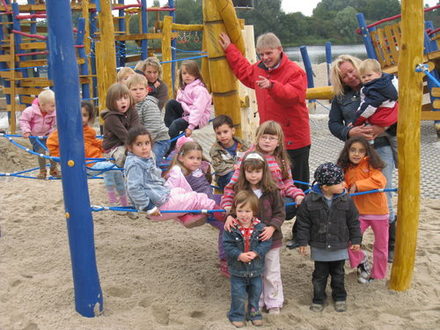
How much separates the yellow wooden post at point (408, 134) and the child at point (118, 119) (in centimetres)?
188

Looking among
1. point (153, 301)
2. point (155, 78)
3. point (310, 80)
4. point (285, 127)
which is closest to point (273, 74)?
point (285, 127)

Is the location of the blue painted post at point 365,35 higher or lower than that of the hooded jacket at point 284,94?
higher

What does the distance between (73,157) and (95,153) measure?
1549 millimetres

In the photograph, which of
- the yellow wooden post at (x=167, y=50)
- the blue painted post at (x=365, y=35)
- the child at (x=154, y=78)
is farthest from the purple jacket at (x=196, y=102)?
the blue painted post at (x=365, y=35)

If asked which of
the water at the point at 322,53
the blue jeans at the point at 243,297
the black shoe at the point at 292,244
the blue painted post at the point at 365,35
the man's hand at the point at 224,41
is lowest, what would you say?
the black shoe at the point at 292,244

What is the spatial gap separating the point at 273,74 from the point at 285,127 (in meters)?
0.40

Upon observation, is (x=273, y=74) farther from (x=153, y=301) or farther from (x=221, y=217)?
(x=153, y=301)

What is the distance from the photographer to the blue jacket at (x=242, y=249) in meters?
3.16

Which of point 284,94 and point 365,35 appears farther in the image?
point 365,35

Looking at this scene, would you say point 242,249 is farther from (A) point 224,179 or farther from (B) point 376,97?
(B) point 376,97

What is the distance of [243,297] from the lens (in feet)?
10.6

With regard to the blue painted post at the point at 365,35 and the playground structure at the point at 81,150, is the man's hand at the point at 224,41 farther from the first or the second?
the blue painted post at the point at 365,35

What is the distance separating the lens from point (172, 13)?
14703 mm

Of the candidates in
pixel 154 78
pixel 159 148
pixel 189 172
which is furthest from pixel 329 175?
pixel 154 78
